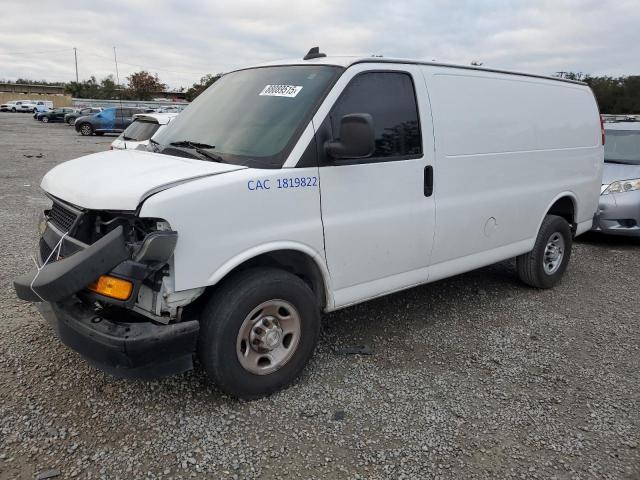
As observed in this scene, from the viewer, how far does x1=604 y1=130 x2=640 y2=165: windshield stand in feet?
26.3

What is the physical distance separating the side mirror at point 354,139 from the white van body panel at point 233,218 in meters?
0.18

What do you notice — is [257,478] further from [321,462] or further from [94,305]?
[94,305]

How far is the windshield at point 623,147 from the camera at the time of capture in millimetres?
8023

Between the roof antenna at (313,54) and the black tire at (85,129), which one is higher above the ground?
the black tire at (85,129)

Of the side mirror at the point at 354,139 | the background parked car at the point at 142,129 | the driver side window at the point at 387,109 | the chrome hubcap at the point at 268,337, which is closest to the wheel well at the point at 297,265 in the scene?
the chrome hubcap at the point at 268,337

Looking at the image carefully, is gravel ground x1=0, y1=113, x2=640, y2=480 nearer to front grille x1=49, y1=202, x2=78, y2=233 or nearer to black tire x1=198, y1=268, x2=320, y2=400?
black tire x1=198, y1=268, x2=320, y2=400

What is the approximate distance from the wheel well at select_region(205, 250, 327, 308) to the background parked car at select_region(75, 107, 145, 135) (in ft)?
96.3

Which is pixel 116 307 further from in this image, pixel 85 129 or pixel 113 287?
pixel 85 129

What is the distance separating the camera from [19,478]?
2568mm

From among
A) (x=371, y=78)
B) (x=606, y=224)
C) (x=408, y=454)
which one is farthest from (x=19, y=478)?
(x=606, y=224)

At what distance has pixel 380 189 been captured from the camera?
3592 mm

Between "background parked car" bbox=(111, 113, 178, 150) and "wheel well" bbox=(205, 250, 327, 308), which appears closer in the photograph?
"wheel well" bbox=(205, 250, 327, 308)

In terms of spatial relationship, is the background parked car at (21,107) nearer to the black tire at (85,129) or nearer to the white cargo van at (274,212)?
the black tire at (85,129)

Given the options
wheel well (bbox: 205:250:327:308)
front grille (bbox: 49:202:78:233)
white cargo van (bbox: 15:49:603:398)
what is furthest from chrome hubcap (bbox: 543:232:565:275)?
front grille (bbox: 49:202:78:233)
